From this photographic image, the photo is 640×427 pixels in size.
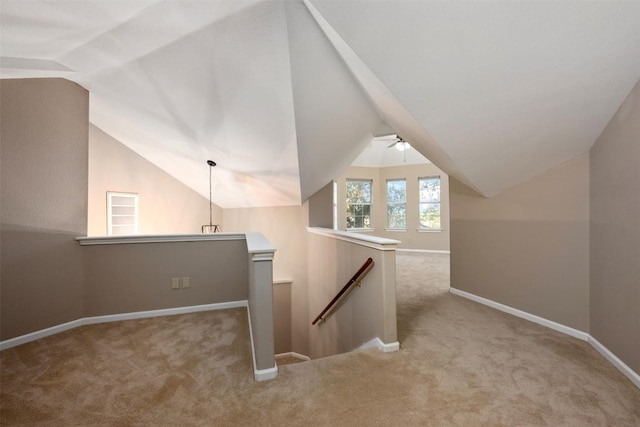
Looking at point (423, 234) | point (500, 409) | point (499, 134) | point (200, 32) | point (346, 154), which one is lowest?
point (500, 409)

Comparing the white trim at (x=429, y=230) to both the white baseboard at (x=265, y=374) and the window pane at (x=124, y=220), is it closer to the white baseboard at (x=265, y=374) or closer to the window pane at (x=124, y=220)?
the white baseboard at (x=265, y=374)

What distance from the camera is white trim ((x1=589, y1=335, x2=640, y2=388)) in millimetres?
1928

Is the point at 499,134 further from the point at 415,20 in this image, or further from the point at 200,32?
the point at 200,32

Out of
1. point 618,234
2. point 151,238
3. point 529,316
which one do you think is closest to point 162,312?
point 151,238

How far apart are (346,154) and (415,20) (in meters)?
2.69

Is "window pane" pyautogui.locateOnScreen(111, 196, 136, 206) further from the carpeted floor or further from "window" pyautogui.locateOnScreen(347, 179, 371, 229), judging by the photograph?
"window" pyautogui.locateOnScreen(347, 179, 371, 229)

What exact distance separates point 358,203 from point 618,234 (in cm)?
667

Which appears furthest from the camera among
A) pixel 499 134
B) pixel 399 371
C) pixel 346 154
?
pixel 346 154

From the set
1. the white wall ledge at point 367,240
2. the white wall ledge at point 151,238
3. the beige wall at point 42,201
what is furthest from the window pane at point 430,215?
the beige wall at point 42,201

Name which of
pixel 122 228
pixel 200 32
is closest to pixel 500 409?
pixel 200 32

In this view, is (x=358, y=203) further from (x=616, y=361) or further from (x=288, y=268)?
(x=616, y=361)

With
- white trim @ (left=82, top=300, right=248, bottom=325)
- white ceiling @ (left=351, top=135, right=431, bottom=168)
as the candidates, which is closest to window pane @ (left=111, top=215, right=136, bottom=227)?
white trim @ (left=82, top=300, right=248, bottom=325)

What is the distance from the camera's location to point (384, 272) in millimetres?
2459

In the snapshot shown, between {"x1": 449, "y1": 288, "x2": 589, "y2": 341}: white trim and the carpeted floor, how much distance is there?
90 millimetres
